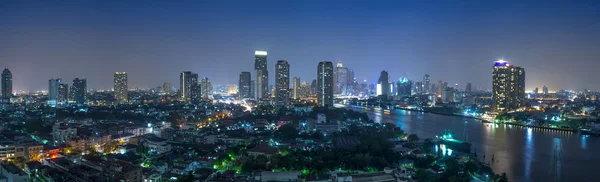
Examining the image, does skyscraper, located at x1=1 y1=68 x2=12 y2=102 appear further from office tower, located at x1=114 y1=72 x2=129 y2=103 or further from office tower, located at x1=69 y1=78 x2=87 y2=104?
office tower, located at x1=114 y1=72 x2=129 y2=103

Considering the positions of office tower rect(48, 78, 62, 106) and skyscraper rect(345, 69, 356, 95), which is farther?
skyscraper rect(345, 69, 356, 95)

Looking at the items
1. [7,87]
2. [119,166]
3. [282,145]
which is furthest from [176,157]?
[7,87]

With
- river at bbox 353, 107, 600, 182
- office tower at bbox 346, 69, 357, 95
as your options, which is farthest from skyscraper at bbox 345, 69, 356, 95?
river at bbox 353, 107, 600, 182

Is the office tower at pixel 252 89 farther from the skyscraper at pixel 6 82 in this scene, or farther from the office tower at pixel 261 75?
the skyscraper at pixel 6 82

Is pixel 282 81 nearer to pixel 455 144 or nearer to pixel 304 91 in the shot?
pixel 304 91

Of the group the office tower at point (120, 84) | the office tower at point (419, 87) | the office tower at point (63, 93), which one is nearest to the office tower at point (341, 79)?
the office tower at point (419, 87)

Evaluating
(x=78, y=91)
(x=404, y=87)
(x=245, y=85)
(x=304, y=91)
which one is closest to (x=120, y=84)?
(x=78, y=91)
